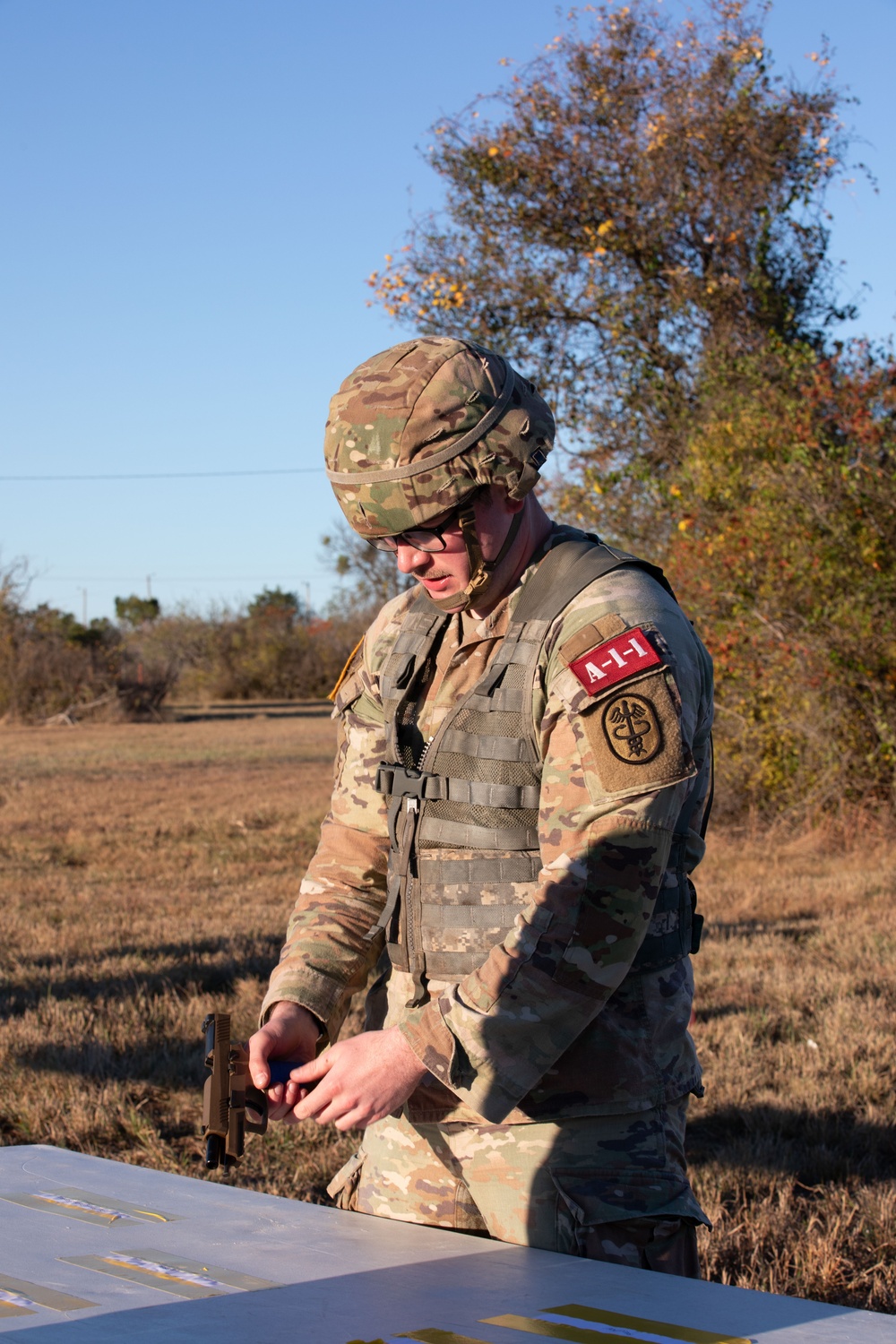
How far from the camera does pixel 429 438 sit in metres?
2.00

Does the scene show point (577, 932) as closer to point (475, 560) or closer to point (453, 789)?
point (453, 789)

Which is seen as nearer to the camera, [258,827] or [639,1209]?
[639,1209]

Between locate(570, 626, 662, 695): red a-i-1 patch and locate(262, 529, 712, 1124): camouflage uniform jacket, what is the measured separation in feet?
0.04

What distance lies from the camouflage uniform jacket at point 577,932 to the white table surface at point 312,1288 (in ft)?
0.78

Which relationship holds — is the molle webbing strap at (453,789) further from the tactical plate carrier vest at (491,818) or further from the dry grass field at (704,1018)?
the dry grass field at (704,1018)

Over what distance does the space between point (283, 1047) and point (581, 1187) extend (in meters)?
0.52

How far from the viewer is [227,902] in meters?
8.94

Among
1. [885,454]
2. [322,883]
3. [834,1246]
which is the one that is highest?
[885,454]

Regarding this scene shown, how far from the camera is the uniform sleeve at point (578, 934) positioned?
178 centimetres

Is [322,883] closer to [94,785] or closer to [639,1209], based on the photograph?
[639,1209]

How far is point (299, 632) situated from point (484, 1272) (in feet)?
174

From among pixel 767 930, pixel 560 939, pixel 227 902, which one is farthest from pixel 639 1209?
pixel 227 902

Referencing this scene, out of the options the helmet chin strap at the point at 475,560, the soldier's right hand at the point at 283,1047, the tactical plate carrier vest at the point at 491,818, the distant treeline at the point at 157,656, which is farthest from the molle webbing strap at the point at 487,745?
the distant treeline at the point at 157,656

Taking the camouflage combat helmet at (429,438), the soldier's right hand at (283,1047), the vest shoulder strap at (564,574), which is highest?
the camouflage combat helmet at (429,438)
